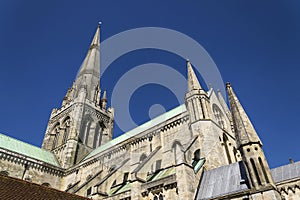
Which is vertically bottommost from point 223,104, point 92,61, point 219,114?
point 219,114

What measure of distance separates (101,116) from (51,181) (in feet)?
49.3

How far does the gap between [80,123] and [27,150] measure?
8.21 meters

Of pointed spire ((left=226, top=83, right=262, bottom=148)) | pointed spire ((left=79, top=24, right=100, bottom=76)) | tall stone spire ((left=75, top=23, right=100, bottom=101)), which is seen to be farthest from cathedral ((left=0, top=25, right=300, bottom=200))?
pointed spire ((left=79, top=24, right=100, bottom=76))

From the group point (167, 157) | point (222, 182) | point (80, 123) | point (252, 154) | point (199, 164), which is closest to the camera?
point (252, 154)

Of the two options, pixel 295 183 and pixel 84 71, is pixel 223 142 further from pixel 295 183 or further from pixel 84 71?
pixel 84 71

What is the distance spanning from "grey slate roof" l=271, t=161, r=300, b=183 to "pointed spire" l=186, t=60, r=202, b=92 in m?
9.07

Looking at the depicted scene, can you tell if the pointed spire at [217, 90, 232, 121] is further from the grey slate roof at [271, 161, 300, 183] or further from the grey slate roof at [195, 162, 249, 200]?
the grey slate roof at [195, 162, 249, 200]

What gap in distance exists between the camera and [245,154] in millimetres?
12320

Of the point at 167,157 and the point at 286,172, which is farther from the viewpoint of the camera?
the point at 167,157

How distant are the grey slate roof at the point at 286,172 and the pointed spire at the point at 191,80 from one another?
9.07 m

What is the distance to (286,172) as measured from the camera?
1566 centimetres

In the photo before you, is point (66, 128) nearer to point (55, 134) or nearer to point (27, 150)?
point (55, 134)

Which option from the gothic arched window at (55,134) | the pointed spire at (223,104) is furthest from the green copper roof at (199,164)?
the gothic arched window at (55,134)

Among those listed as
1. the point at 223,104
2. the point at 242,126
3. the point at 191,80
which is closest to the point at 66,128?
the point at 191,80
